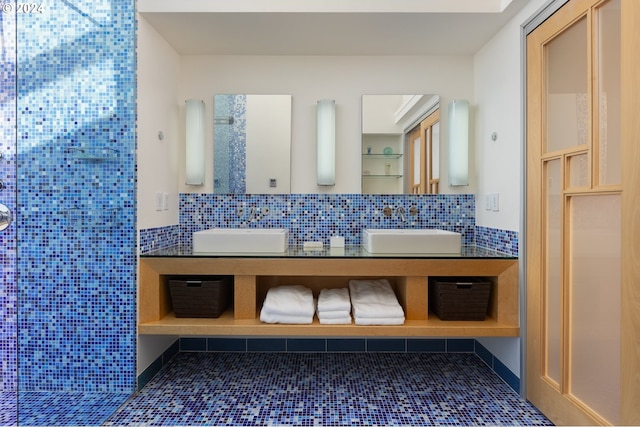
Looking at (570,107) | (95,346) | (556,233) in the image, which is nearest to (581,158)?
(570,107)

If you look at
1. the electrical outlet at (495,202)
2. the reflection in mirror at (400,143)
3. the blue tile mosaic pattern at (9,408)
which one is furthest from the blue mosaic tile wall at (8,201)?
the electrical outlet at (495,202)

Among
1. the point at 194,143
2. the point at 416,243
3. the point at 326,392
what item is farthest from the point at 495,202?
the point at 194,143

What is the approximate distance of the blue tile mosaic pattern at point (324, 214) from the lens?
3.13m

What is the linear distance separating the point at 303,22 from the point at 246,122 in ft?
2.86

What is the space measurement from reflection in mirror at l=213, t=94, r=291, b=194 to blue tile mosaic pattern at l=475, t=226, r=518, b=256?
1475 millimetres

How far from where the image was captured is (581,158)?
1.92m

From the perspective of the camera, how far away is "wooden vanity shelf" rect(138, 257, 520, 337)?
2402 mm

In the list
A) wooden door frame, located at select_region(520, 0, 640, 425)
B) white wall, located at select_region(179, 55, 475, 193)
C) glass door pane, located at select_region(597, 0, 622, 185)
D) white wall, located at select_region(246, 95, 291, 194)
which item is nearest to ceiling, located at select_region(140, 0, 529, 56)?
white wall, located at select_region(179, 55, 475, 193)

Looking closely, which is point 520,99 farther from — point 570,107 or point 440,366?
point 440,366

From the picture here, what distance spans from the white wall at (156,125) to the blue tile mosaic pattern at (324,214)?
0.79ft

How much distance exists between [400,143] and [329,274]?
49.6 inches

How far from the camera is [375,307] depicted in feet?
8.05

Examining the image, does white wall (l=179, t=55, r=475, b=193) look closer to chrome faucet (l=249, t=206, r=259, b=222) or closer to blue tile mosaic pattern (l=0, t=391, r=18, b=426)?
chrome faucet (l=249, t=206, r=259, b=222)

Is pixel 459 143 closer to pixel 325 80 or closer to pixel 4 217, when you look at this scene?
pixel 325 80
